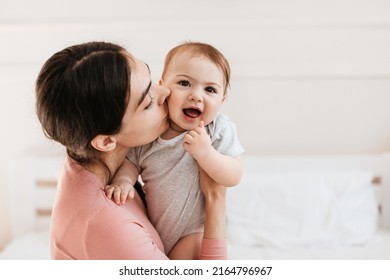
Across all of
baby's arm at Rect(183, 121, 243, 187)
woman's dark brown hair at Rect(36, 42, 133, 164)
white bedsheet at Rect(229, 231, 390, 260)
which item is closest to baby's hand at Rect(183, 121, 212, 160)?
baby's arm at Rect(183, 121, 243, 187)

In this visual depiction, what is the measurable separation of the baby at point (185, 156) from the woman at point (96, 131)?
0.03 metres

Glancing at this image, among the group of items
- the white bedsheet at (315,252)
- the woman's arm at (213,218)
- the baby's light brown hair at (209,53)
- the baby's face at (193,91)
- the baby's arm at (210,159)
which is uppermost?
the baby's light brown hair at (209,53)

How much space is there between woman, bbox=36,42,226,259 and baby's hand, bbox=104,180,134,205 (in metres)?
0.01

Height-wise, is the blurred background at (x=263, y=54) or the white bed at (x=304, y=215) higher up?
the blurred background at (x=263, y=54)

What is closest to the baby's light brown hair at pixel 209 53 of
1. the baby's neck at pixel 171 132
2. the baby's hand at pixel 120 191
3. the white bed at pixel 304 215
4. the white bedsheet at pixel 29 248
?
the baby's neck at pixel 171 132

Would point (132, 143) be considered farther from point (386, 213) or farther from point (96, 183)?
point (386, 213)

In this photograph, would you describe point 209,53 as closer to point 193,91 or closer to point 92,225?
point 193,91

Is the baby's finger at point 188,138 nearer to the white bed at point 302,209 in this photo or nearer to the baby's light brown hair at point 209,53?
the baby's light brown hair at point 209,53

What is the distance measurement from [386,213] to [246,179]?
56 centimetres

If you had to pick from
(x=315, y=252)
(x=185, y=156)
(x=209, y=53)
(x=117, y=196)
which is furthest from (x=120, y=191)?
(x=315, y=252)

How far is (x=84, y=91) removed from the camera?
0.63 meters

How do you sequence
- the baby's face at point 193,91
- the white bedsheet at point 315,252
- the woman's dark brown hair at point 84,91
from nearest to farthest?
the woman's dark brown hair at point 84,91
the baby's face at point 193,91
the white bedsheet at point 315,252

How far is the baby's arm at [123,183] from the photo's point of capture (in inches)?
27.9

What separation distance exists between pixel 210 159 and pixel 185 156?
0.06m
